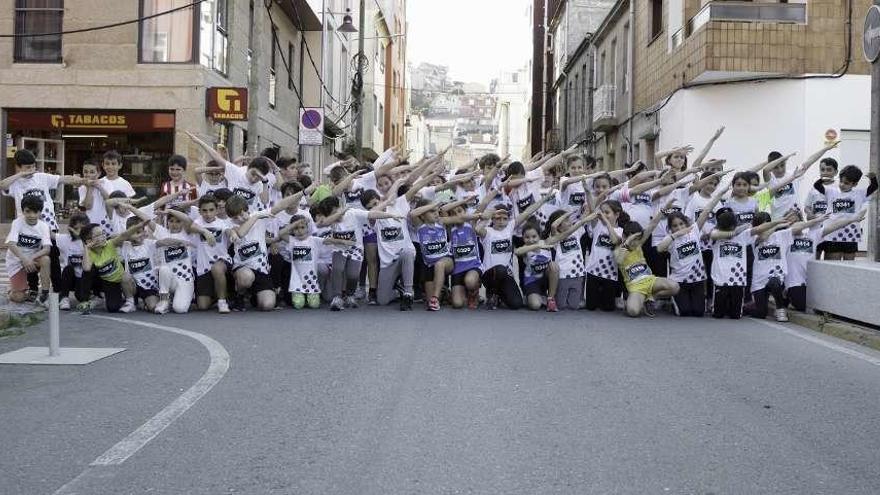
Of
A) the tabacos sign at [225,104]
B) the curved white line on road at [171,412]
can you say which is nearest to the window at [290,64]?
the tabacos sign at [225,104]

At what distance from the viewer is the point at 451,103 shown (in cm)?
15375

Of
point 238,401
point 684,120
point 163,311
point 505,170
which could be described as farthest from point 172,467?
point 684,120

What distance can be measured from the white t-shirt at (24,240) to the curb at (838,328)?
8612mm

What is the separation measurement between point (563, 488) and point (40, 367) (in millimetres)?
4774

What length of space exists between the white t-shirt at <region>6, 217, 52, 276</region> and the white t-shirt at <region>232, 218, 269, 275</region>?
227cm

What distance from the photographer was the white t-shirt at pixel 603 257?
1159 cm

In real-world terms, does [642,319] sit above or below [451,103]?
below

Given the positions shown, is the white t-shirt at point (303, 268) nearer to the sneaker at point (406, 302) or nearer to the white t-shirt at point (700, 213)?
the sneaker at point (406, 302)

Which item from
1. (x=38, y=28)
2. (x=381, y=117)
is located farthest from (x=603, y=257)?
(x=381, y=117)

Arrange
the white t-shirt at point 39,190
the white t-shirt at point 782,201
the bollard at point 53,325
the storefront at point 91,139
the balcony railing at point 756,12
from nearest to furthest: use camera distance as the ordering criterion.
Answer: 1. the bollard at point 53,325
2. the white t-shirt at point 39,190
3. the white t-shirt at point 782,201
4. the storefront at point 91,139
5. the balcony railing at point 756,12

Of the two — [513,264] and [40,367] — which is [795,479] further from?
[513,264]

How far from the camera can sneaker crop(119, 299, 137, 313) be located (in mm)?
11094

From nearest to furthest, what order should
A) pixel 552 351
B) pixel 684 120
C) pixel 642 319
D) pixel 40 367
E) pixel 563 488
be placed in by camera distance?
1. pixel 563 488
2. pixel 40 367
3. pixel 552 351
4. pixel 642 319
5. pixel 684 120

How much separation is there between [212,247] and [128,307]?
116cm
